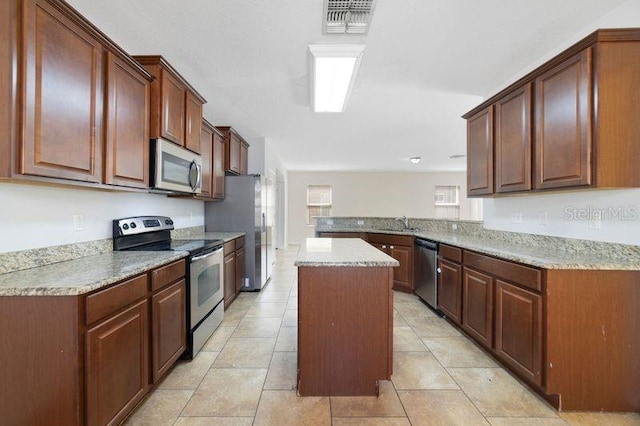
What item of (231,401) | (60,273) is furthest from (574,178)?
(60,273)

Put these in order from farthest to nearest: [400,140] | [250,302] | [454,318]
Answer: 1. [400,140]
2. [250,302]
3. [454,318]

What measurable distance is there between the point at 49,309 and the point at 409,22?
104 inches

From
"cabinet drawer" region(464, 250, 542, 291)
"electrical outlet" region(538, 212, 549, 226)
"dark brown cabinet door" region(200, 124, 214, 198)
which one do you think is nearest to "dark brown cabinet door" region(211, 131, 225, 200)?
"dark brown cabinet door" region(200, 124, 214, 198)

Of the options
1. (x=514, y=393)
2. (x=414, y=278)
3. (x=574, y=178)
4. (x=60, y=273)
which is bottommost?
(x=514, y=393)

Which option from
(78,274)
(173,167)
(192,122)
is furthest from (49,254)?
(192,122)

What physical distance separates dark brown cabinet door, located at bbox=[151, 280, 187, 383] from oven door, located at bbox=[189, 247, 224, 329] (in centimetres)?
12

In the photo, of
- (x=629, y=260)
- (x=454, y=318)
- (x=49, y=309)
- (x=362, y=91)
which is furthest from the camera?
(x=362, y=91)

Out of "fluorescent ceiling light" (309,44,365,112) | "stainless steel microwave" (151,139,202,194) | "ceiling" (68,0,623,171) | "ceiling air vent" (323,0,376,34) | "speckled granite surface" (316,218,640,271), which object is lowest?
"speckled granite surface" (316,218,640,271)

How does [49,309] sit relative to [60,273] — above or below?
below

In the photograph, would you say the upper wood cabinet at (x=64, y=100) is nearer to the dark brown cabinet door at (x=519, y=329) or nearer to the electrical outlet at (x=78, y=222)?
the electrical outlet at (x=78, y=222)

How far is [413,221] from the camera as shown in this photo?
4777 mm

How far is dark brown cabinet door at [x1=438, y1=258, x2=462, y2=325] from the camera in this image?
2779mm

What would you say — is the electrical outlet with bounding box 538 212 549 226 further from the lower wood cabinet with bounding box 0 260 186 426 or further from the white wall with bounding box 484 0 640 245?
the lower wood cabinet with bounding box 0 260 186 426

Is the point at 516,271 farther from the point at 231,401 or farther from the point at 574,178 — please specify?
the point at 231,401
